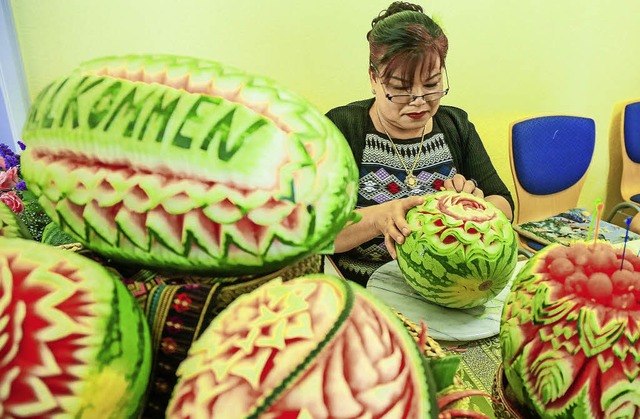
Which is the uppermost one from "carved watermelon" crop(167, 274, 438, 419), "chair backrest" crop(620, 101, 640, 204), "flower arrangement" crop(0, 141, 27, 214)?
"carved watermelon" crop(167, 274, 438, 419)

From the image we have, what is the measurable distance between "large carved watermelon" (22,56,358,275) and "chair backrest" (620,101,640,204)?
254 cm

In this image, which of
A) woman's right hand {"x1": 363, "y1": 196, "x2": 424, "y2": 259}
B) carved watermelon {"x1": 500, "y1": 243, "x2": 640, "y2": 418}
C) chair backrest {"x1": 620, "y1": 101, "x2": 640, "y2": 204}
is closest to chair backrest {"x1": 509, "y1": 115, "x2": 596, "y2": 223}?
chair backrest {"x1": 620, "y1": 101, "x2": 640, "y2": 204}

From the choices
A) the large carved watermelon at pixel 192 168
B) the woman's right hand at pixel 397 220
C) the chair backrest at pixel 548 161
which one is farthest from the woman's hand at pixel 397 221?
the chair backrest at pixel 548 161

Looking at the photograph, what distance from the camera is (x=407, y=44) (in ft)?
3.88

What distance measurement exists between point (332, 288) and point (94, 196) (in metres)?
0.20

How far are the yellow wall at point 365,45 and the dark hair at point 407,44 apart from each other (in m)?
0.13

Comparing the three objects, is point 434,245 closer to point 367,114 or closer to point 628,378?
point 628,378

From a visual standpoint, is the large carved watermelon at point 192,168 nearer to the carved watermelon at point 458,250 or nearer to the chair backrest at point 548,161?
the carved watermelon at point 458,250

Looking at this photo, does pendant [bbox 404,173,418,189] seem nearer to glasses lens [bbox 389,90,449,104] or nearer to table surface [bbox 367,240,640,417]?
glasses lens [bbox 389,90,449,104]

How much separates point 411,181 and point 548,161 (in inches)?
40.8

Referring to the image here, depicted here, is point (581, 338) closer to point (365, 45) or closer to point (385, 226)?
point (385, 226)

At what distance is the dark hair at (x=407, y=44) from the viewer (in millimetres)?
1183

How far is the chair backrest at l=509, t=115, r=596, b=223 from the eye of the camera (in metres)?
2.07

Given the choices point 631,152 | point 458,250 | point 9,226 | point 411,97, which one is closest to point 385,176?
point 411,97
